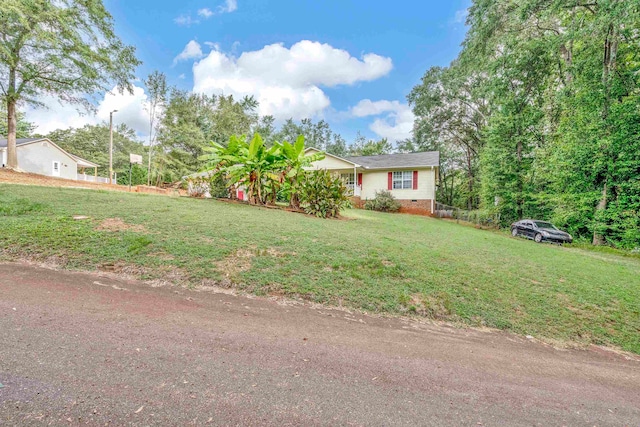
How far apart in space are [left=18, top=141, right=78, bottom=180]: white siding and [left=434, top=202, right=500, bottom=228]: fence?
1309 inches

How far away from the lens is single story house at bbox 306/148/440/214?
72.8 feet

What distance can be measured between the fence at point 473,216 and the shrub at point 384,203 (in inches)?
156

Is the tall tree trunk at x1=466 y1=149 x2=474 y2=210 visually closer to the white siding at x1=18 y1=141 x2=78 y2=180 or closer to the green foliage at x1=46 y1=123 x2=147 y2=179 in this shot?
the green foliage at x1=46 y1=123 x2=147 y2=179

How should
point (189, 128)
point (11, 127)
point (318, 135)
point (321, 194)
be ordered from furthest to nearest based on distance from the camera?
point (318, 135) < point (189, 128) < point (11, 127) < point (321, 194)

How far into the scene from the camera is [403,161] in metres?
23.3

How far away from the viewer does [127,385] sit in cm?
191

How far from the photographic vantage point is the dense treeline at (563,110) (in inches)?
496

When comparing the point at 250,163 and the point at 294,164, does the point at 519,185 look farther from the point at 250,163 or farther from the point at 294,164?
the point at 250,163

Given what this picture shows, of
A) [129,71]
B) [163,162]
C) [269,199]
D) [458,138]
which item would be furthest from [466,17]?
[163,162]

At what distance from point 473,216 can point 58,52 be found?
2894cm

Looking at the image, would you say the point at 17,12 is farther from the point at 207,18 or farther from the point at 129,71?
the point at 207,18

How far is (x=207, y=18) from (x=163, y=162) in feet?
64.7

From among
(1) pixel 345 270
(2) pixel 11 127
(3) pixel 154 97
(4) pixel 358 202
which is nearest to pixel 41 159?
(2) pixel 11 127

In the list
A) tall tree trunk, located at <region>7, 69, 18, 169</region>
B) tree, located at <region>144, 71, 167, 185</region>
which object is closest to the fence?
tree, located at <region>144, 71, 167, 185</region>
